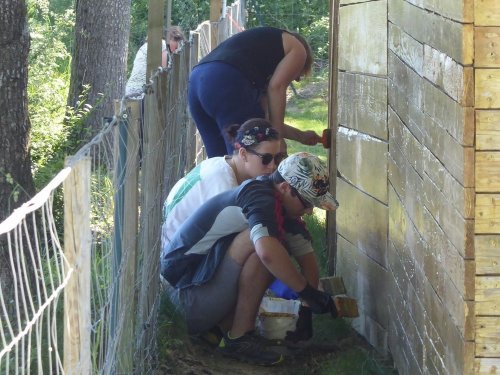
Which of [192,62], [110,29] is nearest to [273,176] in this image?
[192,62]

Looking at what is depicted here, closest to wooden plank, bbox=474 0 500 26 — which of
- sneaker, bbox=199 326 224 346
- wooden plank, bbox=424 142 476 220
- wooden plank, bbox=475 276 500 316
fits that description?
wooden plank, bbox=424 142 476 220

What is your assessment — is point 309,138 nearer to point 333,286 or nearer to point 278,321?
point 333,286

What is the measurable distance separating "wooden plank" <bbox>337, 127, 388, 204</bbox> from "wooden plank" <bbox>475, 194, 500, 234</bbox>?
1.76 metres

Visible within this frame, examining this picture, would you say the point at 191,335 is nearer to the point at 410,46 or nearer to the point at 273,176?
the point at 273,176

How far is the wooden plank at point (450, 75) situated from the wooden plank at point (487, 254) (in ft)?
1.27

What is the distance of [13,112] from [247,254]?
185 centimetres

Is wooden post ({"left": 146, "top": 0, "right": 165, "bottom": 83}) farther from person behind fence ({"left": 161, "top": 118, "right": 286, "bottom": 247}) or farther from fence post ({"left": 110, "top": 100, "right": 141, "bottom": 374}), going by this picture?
fence post ({"left": 110, "top": 100, "right": 141, "bottom": 374})

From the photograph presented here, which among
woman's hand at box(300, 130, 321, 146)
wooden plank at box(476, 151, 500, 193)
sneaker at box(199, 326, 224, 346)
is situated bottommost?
sneaker at box(199, 326, 224, 346)

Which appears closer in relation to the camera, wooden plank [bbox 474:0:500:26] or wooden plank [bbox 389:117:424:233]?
wooden plank [bbox 474:0:500:26]

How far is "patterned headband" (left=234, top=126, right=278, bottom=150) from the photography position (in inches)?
202

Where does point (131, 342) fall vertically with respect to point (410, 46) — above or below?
below

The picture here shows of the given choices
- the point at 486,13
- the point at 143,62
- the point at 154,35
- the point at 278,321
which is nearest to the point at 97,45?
the point at 143,62

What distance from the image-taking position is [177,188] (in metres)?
5.23

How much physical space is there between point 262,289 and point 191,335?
1.64ft
